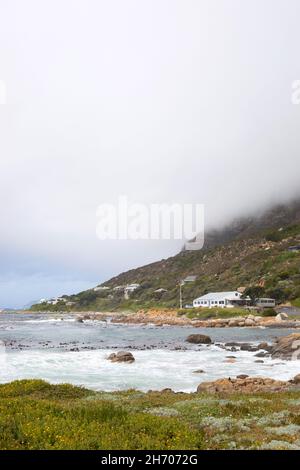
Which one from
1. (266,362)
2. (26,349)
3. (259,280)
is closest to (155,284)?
(259,280)

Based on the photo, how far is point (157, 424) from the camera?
43.6 ft

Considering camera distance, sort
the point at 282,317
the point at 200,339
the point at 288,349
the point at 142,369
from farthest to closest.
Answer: the point at 282,317 < the point at 200,339 < the point at 288,349 < the point at 142,369

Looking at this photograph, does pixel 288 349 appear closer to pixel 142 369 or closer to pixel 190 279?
pixel 142 369

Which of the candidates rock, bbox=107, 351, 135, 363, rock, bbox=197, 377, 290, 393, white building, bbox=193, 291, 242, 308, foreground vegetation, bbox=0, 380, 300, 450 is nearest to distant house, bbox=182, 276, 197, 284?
white building, bbox=193, 291, 242, 308

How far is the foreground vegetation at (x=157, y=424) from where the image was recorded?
11414 mm

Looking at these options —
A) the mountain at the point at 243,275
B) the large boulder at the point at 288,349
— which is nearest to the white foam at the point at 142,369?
the large boulder at the point at 288,349

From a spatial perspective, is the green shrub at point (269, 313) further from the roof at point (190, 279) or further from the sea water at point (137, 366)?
the roof at point (190, 279)

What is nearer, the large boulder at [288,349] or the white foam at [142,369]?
the white foam at [142,369]

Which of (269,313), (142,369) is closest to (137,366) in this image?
(142,369)

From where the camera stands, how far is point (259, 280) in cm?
13550

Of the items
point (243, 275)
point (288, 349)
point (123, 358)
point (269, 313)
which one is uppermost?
point (243, 275)

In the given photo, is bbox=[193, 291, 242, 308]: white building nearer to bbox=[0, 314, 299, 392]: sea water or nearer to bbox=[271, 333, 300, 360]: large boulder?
bbox=[0, 314, 299, 392]: sea water

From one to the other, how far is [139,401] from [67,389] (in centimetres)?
471
